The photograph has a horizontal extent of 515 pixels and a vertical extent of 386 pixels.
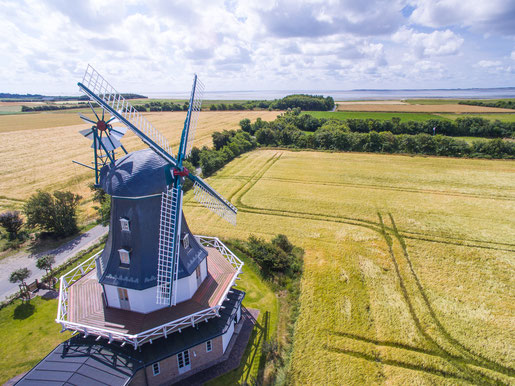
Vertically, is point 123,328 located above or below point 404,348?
above

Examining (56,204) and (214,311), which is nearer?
(214,311)

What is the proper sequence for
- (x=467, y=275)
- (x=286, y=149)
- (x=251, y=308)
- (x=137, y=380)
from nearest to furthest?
1. (x=137, y=380)
2. (x=251, y=308)
3. (x=467, y=275)
4. (x=286, y=149)

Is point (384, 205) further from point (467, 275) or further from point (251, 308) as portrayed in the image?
point (251, 308)

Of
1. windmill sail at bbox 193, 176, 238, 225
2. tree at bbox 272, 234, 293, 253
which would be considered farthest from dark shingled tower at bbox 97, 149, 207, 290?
tree at bbox 272, 234, 293, 253

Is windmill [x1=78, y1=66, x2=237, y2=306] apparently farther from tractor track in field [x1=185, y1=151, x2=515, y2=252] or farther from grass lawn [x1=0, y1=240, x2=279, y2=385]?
tractor track in field [x1=185, y1=151, x2=515, y2=252]

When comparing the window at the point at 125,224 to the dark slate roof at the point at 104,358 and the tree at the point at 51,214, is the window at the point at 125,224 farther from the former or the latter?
the tree at the point at 51,214

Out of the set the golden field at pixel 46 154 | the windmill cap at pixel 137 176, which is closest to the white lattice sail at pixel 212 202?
the windmill cap at pixel 137 176

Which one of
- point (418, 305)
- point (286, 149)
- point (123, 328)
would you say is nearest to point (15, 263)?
point (123, 328)
